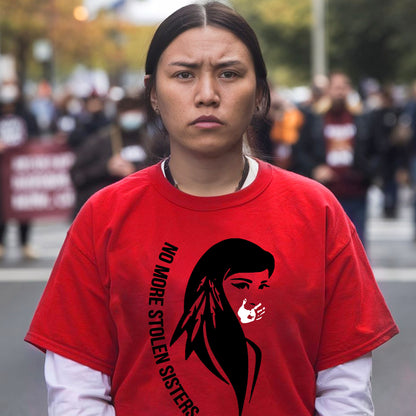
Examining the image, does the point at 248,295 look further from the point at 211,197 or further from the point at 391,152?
the point at 391,152

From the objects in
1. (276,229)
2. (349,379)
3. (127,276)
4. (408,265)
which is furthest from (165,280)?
(408,265)

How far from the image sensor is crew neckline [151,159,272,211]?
7.72ft

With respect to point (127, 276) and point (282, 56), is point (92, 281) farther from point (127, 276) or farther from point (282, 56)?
point (282, 56)

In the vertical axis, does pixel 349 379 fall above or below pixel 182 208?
below

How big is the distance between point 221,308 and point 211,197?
9.3 inches

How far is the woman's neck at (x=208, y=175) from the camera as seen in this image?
2.39m

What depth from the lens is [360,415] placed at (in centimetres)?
232

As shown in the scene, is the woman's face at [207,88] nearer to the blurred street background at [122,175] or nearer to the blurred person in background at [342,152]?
the blurred street background at [122,175]


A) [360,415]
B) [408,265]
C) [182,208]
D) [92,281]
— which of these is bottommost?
[408,265]

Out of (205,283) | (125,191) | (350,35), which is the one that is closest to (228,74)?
(125,191)

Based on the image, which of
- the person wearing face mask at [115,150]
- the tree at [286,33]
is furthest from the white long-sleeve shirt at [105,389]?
the tree at [286,33]

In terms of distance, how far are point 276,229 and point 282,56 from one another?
63.5m

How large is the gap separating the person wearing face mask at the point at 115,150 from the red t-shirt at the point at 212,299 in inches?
233

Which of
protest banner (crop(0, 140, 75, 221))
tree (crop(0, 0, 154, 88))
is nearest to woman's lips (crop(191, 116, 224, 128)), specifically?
protest banner (crop(0, 140, 75, 221))
